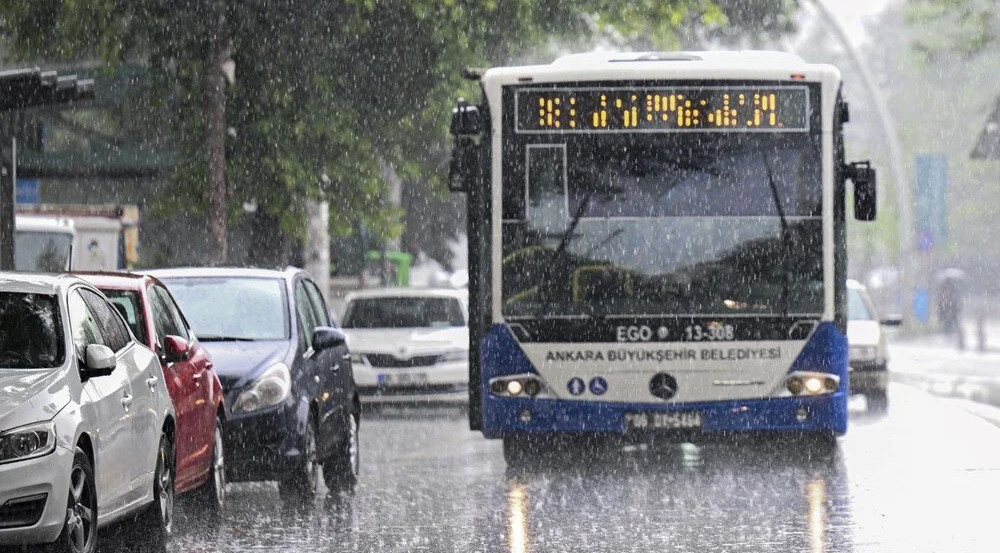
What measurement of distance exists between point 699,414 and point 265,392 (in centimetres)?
323

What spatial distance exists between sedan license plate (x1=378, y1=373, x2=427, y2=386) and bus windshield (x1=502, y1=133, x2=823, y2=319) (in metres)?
8.39

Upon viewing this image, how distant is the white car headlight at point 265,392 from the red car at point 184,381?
1.98 ft

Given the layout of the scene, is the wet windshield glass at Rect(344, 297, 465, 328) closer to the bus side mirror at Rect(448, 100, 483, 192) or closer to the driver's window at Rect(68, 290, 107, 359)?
the bus side mirror at Rect(448, 100, 483, 192)

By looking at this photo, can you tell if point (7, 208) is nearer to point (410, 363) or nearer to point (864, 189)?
→ point (410, 363)

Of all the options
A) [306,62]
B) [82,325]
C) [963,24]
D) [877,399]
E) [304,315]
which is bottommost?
[877,399]

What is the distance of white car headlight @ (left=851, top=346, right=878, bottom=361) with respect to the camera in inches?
916

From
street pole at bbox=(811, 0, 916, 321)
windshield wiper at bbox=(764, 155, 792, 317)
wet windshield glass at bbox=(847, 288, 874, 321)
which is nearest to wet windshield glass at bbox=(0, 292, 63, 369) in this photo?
windshield wiper at bbox=(764, 155, 792, 317)

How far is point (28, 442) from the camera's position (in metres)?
8.98

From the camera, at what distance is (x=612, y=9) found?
27484 mm

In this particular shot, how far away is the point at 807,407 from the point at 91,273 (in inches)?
202

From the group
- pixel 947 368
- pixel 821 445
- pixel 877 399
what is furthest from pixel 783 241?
pixel 947 368

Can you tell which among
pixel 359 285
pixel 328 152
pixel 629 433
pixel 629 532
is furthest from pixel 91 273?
pixel 359 285

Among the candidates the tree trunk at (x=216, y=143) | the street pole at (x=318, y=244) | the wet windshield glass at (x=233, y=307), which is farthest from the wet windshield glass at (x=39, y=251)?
the wet windshield glass at (x=233, y=307)

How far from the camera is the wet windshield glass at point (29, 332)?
9742 millimetres
